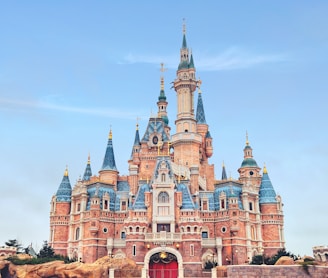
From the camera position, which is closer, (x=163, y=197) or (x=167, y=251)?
(x=167, y=251)

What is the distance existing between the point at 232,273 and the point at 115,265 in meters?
14.9

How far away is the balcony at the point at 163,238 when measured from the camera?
58062 mm

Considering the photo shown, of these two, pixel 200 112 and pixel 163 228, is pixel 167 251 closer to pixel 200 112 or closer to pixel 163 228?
pixel 163 228

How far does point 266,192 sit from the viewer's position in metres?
69.0

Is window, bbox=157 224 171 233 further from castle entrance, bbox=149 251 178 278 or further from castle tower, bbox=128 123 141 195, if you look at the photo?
castle tower, bbox=128 123 141 195

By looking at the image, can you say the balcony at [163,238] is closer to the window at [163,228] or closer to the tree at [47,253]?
the window at [163,228]

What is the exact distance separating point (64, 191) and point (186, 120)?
78.5 feet

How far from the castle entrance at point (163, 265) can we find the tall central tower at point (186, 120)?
62.8 ft

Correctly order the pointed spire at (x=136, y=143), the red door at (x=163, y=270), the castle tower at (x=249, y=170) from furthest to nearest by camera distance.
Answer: the pointed spire at (x=136, y=143), the castle tower at (x=249, y=170), the red door at (x=163, y=270)

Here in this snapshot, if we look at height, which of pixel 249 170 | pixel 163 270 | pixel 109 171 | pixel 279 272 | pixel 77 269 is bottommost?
pixel 279 272

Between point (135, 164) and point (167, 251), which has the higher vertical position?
point (135, 164)

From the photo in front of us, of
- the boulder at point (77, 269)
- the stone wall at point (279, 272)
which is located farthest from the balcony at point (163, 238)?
the stone wall at point (279, 272)

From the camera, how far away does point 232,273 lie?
150ft

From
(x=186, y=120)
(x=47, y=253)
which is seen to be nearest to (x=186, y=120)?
(x=186, y=120)
